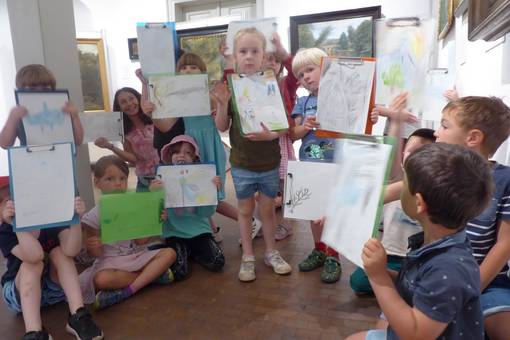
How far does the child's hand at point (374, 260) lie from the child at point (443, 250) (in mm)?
52

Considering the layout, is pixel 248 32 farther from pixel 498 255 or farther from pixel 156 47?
pixel 498 255

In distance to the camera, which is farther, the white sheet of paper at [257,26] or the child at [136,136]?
the child at [136,136]

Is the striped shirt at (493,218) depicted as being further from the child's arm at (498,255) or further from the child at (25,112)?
the child at (25,112)

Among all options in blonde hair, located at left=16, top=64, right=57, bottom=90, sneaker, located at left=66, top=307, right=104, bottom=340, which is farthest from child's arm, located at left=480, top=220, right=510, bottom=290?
blonde hair, located at left=16, top=64, right=57, bottom=90

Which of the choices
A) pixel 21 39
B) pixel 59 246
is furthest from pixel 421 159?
pixel 21 39

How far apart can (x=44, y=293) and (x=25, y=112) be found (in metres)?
0.88

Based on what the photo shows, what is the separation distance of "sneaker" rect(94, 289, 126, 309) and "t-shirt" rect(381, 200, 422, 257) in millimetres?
1299

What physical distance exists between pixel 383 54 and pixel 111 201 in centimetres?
143

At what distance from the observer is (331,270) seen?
205 cm

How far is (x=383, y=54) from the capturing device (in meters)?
1.61

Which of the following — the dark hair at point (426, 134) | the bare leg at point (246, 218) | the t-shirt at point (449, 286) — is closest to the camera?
the t-shirt at point (449, 286)

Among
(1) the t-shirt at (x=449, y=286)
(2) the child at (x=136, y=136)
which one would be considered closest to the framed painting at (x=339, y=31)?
(2) the child at (x=136, y=136)

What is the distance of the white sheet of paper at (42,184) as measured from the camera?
1.52 meters

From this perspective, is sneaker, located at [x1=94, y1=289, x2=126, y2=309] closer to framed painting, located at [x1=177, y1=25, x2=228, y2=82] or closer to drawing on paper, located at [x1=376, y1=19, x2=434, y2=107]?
drawing on paper, located at [x1=376, y1=19, x2=434, y2=107]
